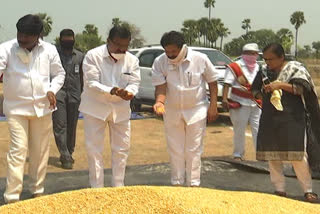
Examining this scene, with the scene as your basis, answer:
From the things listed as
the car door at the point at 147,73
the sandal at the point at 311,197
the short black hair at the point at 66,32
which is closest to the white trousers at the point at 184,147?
the sandal at the point at 311,197

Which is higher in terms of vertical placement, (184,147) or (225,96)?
(225,96)

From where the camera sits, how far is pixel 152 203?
115 inches

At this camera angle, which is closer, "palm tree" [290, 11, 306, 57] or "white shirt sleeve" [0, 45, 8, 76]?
"white shirt sleeve" [0, 45, 8, 76]

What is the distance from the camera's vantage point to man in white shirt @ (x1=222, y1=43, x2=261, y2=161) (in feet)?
22.0

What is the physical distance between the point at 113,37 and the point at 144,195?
6.37 ft

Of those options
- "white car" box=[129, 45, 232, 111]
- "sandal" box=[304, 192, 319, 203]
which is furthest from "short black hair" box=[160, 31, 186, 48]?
"white car" box=[129, 45, 232, 111]

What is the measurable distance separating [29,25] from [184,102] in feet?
4.90

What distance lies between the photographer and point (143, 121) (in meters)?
11.5

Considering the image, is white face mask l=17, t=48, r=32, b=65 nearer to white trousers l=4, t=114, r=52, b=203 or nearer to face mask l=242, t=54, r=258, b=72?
white trousers l=4, t=114, r=52, b=203

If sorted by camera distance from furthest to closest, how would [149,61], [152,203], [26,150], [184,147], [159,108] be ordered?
[149,61]
[184,147]
[159,108]
[26,150]
[152,203]

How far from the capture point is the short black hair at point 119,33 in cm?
457

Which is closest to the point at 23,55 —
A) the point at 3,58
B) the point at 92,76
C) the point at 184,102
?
the point at 3,58

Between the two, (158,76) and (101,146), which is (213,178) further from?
(101,146)

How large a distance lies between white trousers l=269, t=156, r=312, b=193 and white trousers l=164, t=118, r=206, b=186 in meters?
0.69
